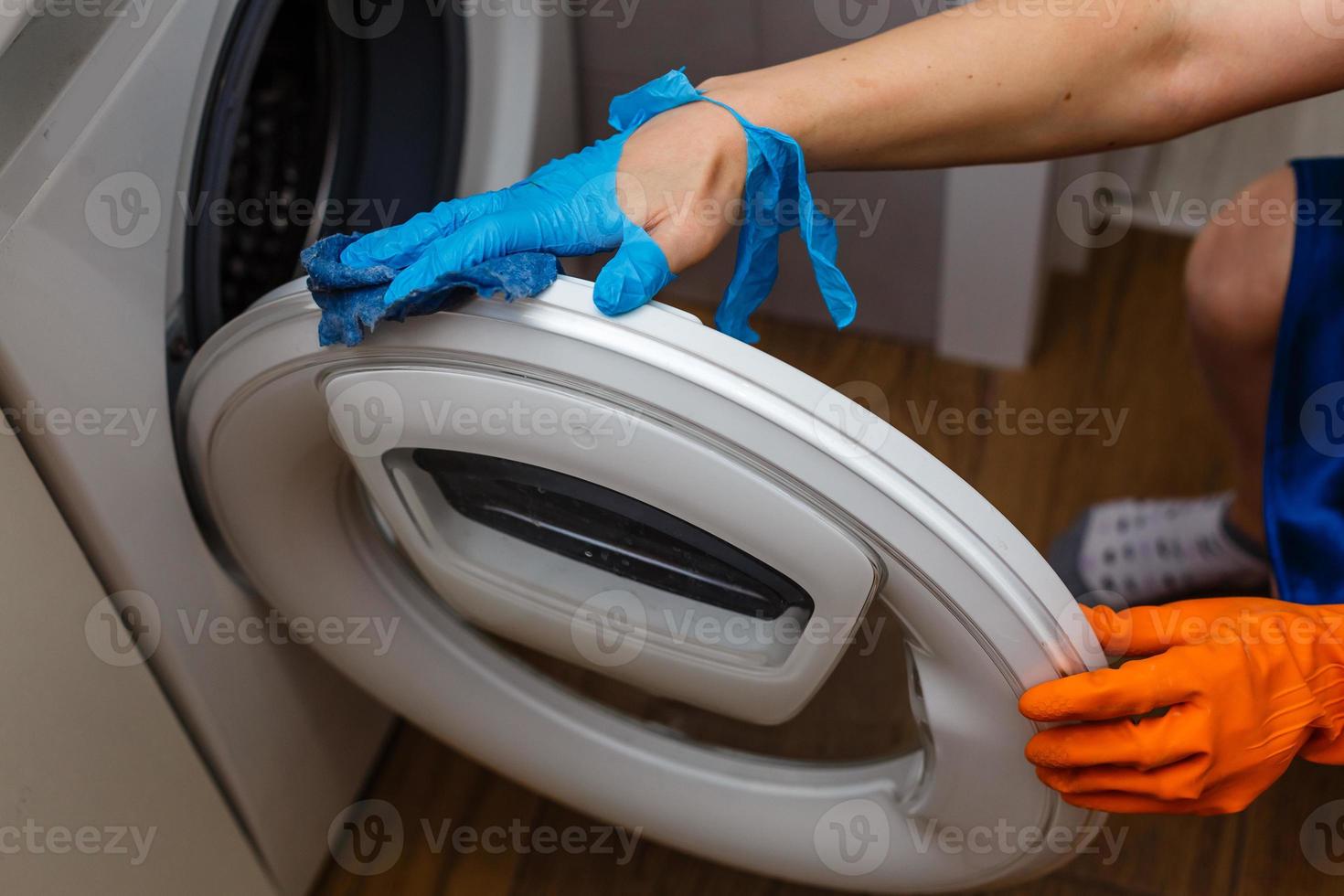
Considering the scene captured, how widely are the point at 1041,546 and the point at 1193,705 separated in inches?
24.4

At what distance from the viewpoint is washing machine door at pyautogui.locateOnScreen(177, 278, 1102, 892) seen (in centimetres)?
54

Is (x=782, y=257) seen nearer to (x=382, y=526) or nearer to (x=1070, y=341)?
(x=1070, y=341)

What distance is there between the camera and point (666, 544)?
0.64m

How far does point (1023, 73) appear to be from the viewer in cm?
71

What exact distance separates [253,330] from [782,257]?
761 mm

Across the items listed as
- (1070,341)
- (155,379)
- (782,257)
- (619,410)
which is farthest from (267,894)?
(1070,341)

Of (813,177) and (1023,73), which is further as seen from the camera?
(813,177)

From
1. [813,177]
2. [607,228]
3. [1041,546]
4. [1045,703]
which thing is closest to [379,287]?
[607,228]

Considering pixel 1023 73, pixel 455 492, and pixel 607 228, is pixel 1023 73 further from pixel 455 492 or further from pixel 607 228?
pixel 455 492

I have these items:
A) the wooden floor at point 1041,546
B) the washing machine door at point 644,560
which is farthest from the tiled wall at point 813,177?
the washing machine door at point 644,560

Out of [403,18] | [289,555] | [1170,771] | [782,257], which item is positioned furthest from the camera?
[782,257]

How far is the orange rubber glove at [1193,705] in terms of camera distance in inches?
23.7

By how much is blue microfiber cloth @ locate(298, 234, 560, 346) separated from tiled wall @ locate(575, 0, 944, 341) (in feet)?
1.70

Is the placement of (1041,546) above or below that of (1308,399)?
below
